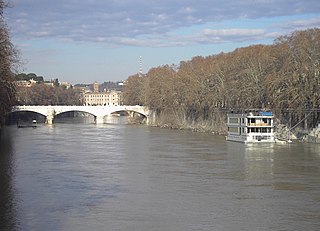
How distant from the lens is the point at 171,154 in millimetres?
38625

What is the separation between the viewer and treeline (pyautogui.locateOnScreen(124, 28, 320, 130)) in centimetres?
4916

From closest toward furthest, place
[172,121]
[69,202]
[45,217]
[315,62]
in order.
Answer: [45,217] → [69,202] → [315,62] → [172,121]

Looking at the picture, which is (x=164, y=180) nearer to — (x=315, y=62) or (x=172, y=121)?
(x=315, y=62)

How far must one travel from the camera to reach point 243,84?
59.9 metres

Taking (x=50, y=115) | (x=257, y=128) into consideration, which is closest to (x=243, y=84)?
(x=257, y=128)

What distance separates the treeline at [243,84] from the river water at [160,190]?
34.7 feet

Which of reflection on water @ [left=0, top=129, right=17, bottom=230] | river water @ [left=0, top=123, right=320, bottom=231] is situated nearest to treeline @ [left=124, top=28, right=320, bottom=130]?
river water @ [left=0, top=123, right=320, bottom=231]

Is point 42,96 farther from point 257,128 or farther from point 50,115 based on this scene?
point 257,128

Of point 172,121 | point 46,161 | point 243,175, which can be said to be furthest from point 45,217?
point 172,121

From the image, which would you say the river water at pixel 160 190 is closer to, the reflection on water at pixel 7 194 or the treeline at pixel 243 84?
the reflection on water at pixel 7 194

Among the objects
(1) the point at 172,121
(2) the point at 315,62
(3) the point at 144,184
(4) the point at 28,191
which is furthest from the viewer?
(1) the point at 172,121

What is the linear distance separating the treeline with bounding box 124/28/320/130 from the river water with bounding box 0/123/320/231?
1058 centimetres

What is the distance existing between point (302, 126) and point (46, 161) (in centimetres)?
2701

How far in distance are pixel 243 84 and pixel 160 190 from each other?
124ft
